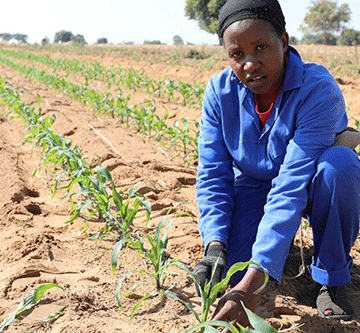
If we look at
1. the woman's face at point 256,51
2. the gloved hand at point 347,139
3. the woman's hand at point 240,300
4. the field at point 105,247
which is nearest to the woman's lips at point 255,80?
the woman's face at point 256,51

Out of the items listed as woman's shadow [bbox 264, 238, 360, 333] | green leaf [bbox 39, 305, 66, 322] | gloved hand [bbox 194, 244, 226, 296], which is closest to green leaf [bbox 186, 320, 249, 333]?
gloved hand [bbox 194, 244, 226, 296]

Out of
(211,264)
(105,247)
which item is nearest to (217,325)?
(211,264)

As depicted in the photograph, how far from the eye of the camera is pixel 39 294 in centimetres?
180

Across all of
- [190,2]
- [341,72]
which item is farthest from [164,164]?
[190,2]

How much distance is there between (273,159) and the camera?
2.21m

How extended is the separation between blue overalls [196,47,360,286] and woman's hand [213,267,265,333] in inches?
3.5

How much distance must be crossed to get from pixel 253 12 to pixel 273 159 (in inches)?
25.5

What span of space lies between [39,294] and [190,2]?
33.4 metres

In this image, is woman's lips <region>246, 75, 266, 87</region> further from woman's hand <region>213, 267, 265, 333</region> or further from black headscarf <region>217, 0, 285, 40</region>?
woman's hand <region>213, 267, 265, 333</region>

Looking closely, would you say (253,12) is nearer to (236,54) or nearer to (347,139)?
(236,54)

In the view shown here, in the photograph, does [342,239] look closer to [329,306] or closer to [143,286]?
[329,306]

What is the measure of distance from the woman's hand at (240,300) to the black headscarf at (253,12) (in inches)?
38.6

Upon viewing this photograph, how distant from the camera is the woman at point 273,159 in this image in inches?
76.6

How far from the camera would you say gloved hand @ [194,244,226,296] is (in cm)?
193
